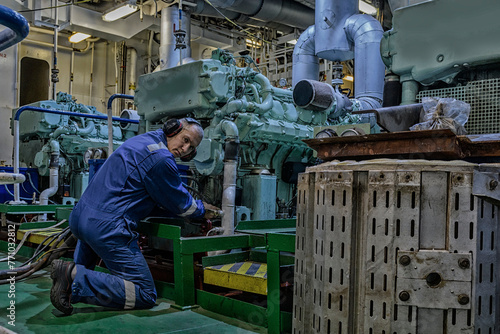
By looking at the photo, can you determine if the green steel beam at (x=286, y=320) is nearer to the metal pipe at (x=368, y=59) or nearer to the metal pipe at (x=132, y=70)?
the metal pipe at (x=368, y=59)

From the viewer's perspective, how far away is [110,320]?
8.85 feet

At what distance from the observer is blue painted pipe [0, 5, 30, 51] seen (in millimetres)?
1454

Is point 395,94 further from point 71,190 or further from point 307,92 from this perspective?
point 71,190

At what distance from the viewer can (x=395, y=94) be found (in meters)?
3.24

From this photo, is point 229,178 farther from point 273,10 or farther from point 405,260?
point 273,10

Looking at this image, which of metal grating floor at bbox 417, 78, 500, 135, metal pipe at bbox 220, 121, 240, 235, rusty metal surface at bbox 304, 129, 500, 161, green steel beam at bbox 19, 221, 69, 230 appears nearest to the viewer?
rusty metal surface at bbox 304, 129, 500, 161

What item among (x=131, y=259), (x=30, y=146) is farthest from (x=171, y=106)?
(x=30, y=146)

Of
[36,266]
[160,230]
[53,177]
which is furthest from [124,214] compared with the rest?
[53,177]

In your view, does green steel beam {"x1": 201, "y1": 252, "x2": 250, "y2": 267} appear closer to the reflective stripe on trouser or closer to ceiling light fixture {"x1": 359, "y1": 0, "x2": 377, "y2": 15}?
the reflective stripe on trouser

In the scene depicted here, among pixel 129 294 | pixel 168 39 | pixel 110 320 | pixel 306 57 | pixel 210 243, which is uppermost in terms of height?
pixel 168 39

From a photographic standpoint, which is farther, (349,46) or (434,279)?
(349,46)

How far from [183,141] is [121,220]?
2.22 feet

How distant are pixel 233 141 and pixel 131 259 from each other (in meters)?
1.72

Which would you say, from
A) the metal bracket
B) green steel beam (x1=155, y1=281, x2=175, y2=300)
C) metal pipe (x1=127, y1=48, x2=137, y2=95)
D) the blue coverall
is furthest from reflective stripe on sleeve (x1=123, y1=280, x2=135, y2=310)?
metal pipe (x1=127, y1=48, x2=137, y2=95)
